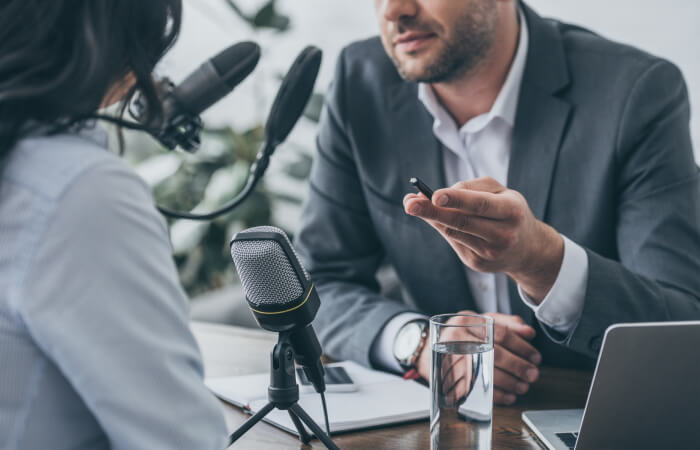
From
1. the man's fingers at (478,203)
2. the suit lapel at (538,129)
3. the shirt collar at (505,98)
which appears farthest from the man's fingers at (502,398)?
the shirt collar at (505,98)

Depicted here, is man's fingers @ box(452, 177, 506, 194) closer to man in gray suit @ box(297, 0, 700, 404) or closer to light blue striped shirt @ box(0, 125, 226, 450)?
man in gray suit @ box(297, 0, 700, 404)

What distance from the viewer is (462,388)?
0.72m

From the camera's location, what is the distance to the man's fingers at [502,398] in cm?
91

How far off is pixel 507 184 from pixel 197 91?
2.13ft

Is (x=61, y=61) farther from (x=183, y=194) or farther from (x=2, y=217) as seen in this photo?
(x=183, y=194)

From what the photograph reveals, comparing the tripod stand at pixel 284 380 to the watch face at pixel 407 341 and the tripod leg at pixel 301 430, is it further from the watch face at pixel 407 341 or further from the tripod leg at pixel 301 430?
the watch face at pixel 407 341

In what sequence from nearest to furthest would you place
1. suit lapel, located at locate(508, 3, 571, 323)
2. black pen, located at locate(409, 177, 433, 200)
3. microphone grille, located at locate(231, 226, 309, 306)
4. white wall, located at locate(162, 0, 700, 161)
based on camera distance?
microphone grille, located at locate(231, 226, 309, 306) < black pen, located at locate(409, 177, 433, 200) < suit lapel, located at locate(508, 3, 571, 323) < white wall, located at locate(162, 0, 700, 161)

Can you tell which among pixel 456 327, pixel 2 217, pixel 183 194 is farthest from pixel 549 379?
pixel 183 194

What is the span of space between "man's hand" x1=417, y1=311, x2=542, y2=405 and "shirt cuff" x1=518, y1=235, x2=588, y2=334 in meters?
0.05

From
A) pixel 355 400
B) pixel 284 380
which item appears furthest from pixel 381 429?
pixel 284 380

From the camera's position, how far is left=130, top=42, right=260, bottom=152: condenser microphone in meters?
0.86

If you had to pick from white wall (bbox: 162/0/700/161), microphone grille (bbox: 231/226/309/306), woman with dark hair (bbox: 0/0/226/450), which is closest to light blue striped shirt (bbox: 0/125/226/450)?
woman with dark hair (bbox: 0/0/226/450)

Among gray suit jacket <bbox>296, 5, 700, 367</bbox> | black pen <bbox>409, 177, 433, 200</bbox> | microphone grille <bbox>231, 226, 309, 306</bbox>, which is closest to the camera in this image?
microphone grille <bbox>231, 226, 309, 306</bbox>

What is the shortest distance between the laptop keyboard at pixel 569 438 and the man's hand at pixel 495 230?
0.79 ft
